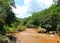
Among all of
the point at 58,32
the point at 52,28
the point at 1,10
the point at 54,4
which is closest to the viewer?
the point at 1,10

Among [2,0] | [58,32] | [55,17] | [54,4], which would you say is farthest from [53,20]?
[2,0]

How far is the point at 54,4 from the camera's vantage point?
5428cm

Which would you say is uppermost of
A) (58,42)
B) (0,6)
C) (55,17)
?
(0,6)

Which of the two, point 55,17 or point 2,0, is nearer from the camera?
point 2,0

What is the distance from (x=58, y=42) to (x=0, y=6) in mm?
9871

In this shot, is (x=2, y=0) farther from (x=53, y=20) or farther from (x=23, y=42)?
(x=53, y=20)

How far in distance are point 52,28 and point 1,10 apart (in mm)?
18847

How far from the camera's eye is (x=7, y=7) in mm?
26594

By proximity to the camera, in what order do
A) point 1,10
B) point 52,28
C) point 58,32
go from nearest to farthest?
point 1,10 < point 58,32 < point 52,28

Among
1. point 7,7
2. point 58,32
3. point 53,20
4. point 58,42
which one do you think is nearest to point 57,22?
point 53,20

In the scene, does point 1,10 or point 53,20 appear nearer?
point 1,10

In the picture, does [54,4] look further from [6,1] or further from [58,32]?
[6,1]

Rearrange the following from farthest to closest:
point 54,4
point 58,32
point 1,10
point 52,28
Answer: point 54,4 → point 52,28 → point 58,32 → point 1,10

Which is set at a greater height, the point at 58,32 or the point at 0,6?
the point at 0,6
